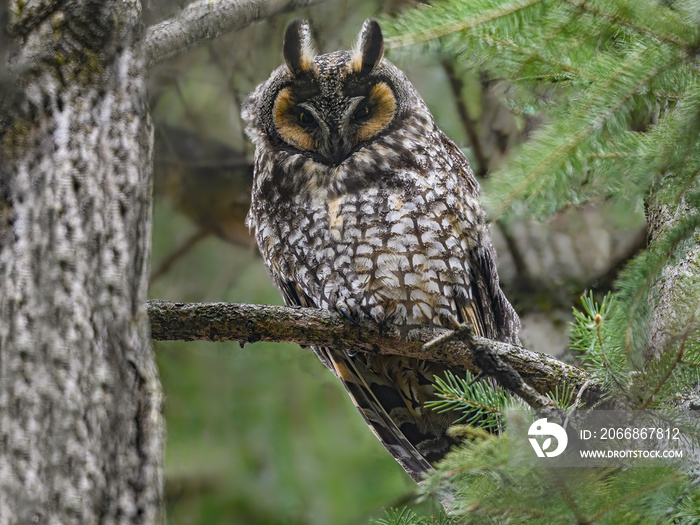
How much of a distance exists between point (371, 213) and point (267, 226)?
397 millimetres

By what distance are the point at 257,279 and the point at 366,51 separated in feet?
5.57

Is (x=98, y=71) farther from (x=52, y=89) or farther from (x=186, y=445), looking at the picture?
(x=186, y=445)

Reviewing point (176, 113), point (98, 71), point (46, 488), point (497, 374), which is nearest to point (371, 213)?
point (497, 374)

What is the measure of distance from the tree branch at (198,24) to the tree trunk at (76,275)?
0.17m

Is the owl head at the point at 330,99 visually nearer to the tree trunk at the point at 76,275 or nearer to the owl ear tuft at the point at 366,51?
the owl ear tuft at the point at 366,51

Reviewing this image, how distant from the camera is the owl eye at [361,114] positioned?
2227 millimetres

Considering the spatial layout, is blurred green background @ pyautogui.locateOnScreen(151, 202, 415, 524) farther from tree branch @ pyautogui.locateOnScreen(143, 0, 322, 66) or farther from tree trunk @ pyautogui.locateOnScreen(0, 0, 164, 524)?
tree trunk @ pyautogui.locateOnScreen(0, 0, 164, 524)

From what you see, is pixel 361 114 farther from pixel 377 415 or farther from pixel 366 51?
pixel 377 415

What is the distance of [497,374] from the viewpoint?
138 centimetres

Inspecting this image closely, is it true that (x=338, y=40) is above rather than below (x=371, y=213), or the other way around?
above

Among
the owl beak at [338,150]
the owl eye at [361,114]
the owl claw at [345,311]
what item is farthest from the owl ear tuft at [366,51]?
the owl claw at [345,311]

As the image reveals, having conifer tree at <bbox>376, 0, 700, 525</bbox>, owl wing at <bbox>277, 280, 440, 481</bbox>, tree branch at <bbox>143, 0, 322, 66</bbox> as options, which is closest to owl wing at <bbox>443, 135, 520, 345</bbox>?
owl wing at <bbox>277, 280, 440, 481</bbox>

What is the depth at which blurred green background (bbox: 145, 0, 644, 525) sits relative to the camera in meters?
3.23

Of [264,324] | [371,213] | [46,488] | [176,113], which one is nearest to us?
[46,488]
